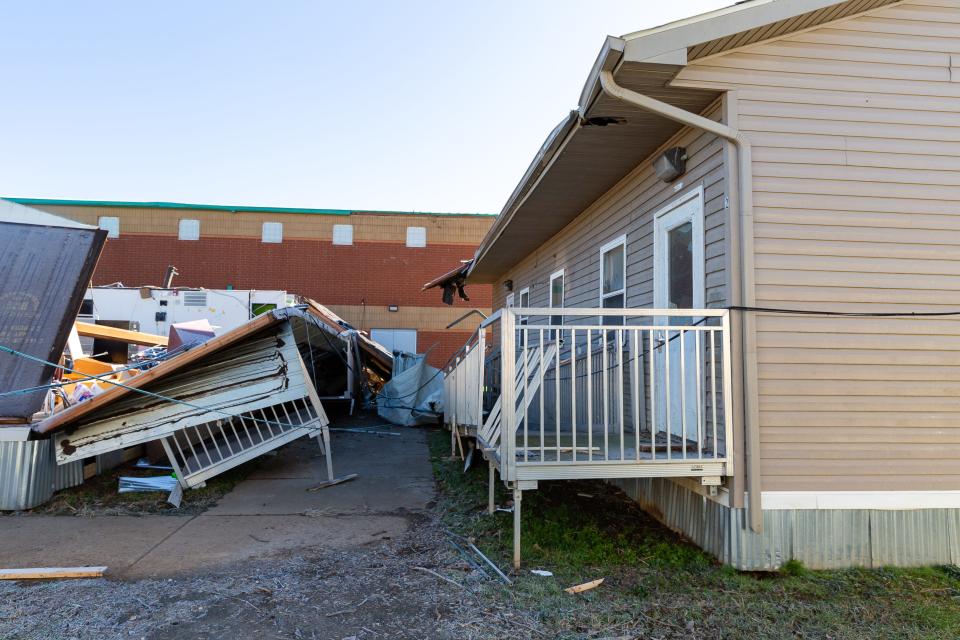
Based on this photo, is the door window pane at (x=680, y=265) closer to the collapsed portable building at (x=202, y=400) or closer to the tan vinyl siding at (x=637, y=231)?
the tan vinyl siding at (x=637, y=231)

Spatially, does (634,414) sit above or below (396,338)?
below

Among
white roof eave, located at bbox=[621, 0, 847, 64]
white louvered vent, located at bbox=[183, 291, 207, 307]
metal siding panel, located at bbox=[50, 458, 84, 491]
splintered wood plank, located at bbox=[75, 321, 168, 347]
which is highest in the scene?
white roof eave, located at bbox=[621, 0, 847, 64]

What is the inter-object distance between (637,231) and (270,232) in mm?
20720

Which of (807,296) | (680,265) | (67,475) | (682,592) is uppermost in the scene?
(680,265)

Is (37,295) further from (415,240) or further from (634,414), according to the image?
(415,240)

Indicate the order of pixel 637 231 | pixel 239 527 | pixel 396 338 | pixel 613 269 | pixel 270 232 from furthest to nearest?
pixel 396 338, pixel 270 232, pixel 613 269, pixel 637 231, pixel 239 527

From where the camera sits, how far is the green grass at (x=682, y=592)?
10.2ft

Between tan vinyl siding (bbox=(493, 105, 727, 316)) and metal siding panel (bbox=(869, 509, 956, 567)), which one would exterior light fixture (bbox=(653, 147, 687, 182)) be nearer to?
tan vinyl siding (bbox=(493, 105, 727, 316))

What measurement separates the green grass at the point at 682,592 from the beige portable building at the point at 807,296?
211mm

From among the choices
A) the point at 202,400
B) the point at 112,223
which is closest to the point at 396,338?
the point at 112,223

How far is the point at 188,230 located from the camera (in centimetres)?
2364

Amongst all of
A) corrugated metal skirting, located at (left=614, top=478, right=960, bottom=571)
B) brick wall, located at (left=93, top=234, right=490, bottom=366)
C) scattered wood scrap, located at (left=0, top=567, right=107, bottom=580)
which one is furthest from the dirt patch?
brick wall, located at (left=93, top=234, right=490, bottom=366)

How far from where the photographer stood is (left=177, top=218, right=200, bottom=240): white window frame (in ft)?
77.4

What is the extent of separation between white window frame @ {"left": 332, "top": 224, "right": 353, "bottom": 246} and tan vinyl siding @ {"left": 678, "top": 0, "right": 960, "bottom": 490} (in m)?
21.3
